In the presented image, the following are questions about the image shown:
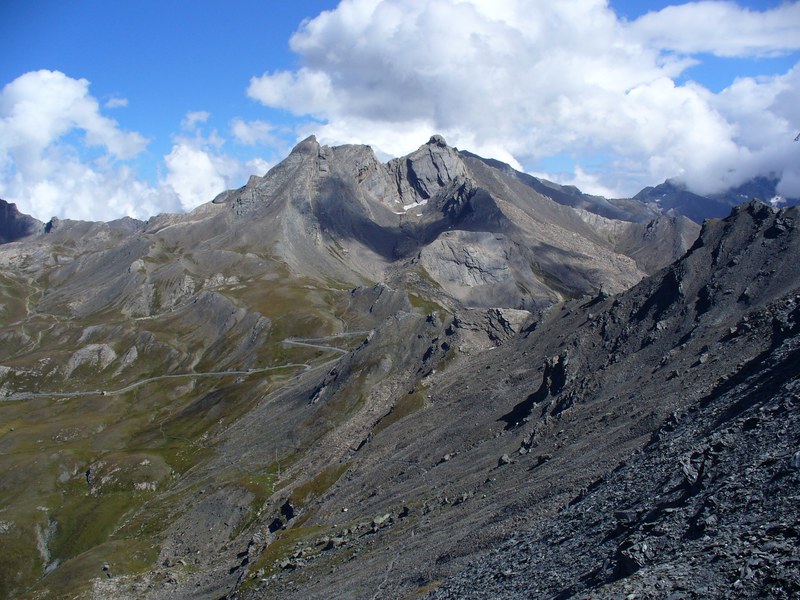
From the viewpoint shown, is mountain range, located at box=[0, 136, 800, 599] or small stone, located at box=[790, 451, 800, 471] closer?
small stone, located at box=[790, 451, 800, 471]

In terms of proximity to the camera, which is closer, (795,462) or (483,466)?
(795,462)

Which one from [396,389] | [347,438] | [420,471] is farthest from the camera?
[396,389]

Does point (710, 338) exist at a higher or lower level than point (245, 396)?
lower

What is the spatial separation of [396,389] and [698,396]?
83396 mm

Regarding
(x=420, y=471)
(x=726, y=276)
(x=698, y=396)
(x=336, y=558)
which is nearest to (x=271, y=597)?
(x=336, y=558)

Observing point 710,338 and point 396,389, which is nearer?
point 710,338

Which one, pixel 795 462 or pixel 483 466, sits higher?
pixel 795 462

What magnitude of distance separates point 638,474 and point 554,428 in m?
31.4

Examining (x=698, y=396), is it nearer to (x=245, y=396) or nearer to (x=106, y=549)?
(x=106, y=549)

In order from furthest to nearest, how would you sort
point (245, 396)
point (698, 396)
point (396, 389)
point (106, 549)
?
1. point (245, 396)
2. point (396, 389)
3. point (106, 549)
4. point (698, 396)

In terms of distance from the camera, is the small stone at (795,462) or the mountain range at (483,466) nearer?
the small stone at (795,462)

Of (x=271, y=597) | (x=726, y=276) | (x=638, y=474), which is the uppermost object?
(x=726, y=276)

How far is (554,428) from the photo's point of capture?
275 ft

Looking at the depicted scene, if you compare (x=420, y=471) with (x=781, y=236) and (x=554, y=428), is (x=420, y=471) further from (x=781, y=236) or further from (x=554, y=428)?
(x=781, y=236)
